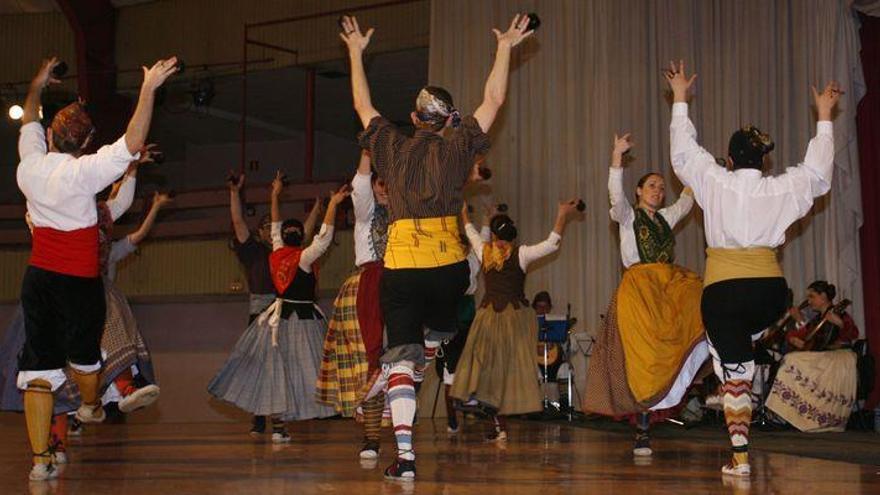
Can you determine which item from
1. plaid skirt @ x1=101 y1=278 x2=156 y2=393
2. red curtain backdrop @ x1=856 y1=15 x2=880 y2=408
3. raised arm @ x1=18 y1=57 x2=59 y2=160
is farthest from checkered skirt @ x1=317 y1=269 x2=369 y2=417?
red curtain backdrop @ x1=856 y1=15 x2=880 y2=408

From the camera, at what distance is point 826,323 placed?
26.0ft

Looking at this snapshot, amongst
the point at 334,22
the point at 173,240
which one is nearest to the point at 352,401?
the point at 173,240

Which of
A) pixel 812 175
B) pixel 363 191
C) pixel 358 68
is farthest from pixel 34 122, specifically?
pixel 812 175

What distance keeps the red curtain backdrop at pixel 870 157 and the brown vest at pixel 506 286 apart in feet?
9.50

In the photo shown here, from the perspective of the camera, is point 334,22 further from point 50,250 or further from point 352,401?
point 50,250

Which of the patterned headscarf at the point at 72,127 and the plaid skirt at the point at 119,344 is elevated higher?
the patterned headscarf at the point at 72,127

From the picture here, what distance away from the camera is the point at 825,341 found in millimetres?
7922

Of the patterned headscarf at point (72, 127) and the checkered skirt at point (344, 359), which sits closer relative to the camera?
the patterned headscarf at point (72, 127)

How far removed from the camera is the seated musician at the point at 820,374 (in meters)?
7.77

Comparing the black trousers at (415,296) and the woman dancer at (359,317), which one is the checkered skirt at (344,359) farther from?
the black trousers at (415,296)

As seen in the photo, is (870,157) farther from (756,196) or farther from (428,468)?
(428,468)

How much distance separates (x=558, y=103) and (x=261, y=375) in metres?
4.46

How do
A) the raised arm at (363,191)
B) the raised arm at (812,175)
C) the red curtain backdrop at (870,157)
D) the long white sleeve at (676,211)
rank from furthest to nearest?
1. the red curtain backdrop at (870,157)
2. the long white sleeve at (676,211)
3. the raised arm at (363,191)
4. the raised arm at (812,175)

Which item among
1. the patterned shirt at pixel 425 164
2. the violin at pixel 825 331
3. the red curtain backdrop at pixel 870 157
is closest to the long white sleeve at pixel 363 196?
the patterned shirt at pixel 425 164
